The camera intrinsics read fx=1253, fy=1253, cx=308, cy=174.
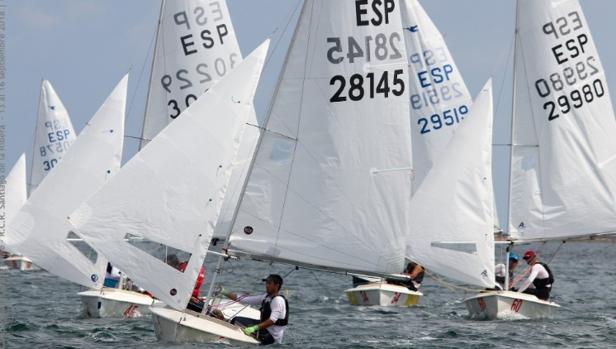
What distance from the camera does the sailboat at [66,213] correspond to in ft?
65.8

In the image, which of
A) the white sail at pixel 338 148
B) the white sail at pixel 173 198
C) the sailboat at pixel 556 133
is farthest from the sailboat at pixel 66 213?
the sailboat at pixel 556 133

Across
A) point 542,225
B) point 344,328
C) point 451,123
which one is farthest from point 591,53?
point 344,328

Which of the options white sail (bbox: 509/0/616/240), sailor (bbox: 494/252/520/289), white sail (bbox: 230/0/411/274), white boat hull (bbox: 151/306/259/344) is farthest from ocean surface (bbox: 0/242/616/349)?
white sail (bbox: 509/0/616/240)

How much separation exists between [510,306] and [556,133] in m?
4.39

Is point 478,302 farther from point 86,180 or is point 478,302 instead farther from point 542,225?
point 86,180

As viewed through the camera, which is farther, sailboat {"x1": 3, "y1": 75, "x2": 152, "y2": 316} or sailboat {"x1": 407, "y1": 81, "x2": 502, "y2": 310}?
sailboat {"x1": 407, "y1": 81, "x2": 502, "y2": 310}

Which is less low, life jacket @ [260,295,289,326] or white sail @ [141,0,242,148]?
white sail @ [141,0,242,148]

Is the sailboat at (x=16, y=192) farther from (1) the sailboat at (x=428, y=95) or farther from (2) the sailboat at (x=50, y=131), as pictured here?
(1) the sailboat at (x=428, y=95)

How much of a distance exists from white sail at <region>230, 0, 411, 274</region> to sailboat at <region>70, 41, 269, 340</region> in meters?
0.54

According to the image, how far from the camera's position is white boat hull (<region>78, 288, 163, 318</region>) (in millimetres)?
20547

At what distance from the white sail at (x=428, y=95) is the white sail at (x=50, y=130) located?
1416 cm

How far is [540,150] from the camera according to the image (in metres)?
24.1

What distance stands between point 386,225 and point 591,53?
9.26 m

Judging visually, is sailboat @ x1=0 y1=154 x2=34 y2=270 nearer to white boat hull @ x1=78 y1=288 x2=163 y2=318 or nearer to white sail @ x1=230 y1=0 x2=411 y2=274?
white boat hull @ x1=78 y1=288 x2=163 y2=318
